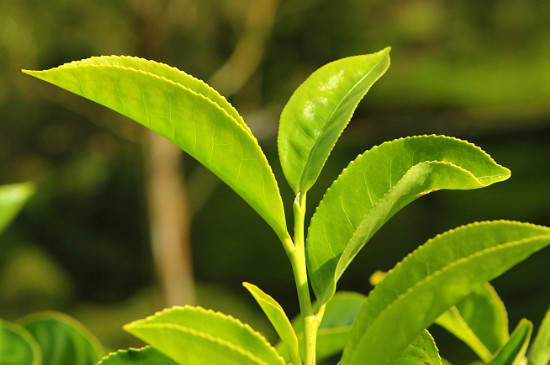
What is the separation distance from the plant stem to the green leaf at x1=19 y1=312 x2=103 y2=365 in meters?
0.30

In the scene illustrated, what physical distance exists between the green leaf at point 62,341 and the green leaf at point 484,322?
1.09ft

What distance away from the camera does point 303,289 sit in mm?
356

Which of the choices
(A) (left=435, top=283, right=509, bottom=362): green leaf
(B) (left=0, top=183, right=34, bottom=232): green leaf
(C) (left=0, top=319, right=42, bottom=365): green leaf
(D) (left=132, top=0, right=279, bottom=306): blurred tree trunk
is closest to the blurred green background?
(D) (left=132, top=0, right=279, bottom=306): blurred tree trunk

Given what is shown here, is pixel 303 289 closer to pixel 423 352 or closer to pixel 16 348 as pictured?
pixel 423 352

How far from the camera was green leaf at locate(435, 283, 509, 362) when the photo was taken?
507 millimetres

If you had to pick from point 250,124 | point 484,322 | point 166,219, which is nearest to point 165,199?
point 166,219

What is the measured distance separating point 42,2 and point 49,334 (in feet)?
13.8

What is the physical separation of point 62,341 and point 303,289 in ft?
1.12

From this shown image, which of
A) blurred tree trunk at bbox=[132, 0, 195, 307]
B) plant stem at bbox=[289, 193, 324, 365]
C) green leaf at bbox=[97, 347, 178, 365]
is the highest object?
blurred tree trunk at bbox=[132, 0, 195, 307]

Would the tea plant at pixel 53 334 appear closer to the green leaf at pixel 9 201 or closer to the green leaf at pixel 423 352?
the green leaf at pixel 9 201

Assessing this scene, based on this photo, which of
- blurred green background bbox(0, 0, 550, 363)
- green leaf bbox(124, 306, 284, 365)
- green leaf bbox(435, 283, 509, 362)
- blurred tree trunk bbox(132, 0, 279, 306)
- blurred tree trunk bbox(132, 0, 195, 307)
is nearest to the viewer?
green leaf bbox(124, 306, 284, 365)

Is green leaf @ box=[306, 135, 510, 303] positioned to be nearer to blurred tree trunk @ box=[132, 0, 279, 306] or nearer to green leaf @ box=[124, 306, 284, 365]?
green leaf @ box=[124, 306, 284, 365]

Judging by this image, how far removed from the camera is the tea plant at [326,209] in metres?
0.29

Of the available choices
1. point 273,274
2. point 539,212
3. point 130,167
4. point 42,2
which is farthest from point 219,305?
point 539,212
